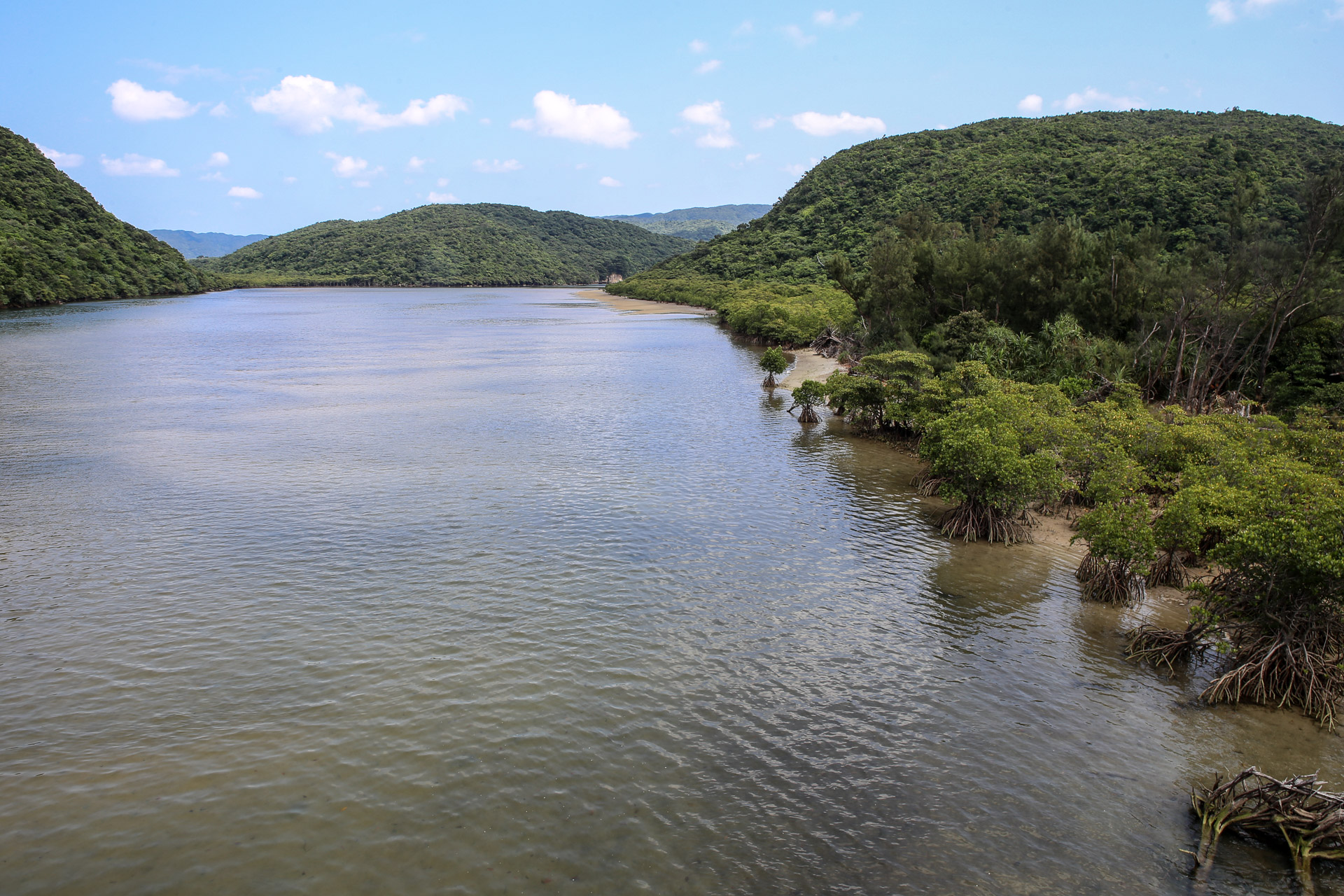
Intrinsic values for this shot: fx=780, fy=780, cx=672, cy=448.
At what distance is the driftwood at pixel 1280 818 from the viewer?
8891 millimetres

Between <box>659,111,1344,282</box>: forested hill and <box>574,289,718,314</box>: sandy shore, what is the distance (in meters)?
8.15

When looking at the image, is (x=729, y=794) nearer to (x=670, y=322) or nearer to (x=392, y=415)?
(x=392, y=415)

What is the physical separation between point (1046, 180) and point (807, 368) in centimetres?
5169

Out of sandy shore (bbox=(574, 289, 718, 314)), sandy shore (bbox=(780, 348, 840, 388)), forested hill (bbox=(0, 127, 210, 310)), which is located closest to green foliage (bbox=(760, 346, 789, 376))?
sandy shore (bbox=(780, 348, 840, 388))

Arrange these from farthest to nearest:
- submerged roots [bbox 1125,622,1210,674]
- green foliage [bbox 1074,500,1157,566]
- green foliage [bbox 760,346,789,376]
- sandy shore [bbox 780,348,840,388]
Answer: sandy shore [bbox 780,348,840,388] → green foliage [bbox 760,346,789,376] → green foliage [bbox 1074,500,1157,566] → submerged roots [bbox 1125,622,1210,674]

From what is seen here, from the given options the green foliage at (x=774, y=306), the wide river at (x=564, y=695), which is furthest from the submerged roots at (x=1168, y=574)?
the green foliage at (x=774, y=306)

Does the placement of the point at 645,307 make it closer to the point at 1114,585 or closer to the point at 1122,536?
the point at 1114,585

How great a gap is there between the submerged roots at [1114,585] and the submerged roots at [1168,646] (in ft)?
7.14

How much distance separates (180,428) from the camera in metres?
32.8

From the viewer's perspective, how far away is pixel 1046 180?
85062mm

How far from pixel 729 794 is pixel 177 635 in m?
11.0

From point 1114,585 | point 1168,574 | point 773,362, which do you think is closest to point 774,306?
point 773,362

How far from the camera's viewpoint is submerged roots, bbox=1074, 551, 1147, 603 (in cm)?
1650

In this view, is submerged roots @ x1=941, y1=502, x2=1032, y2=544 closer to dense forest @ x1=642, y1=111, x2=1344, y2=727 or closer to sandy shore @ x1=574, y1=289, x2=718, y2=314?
dense forest @ x1=642, y1=111, x2=1344, y2=727
